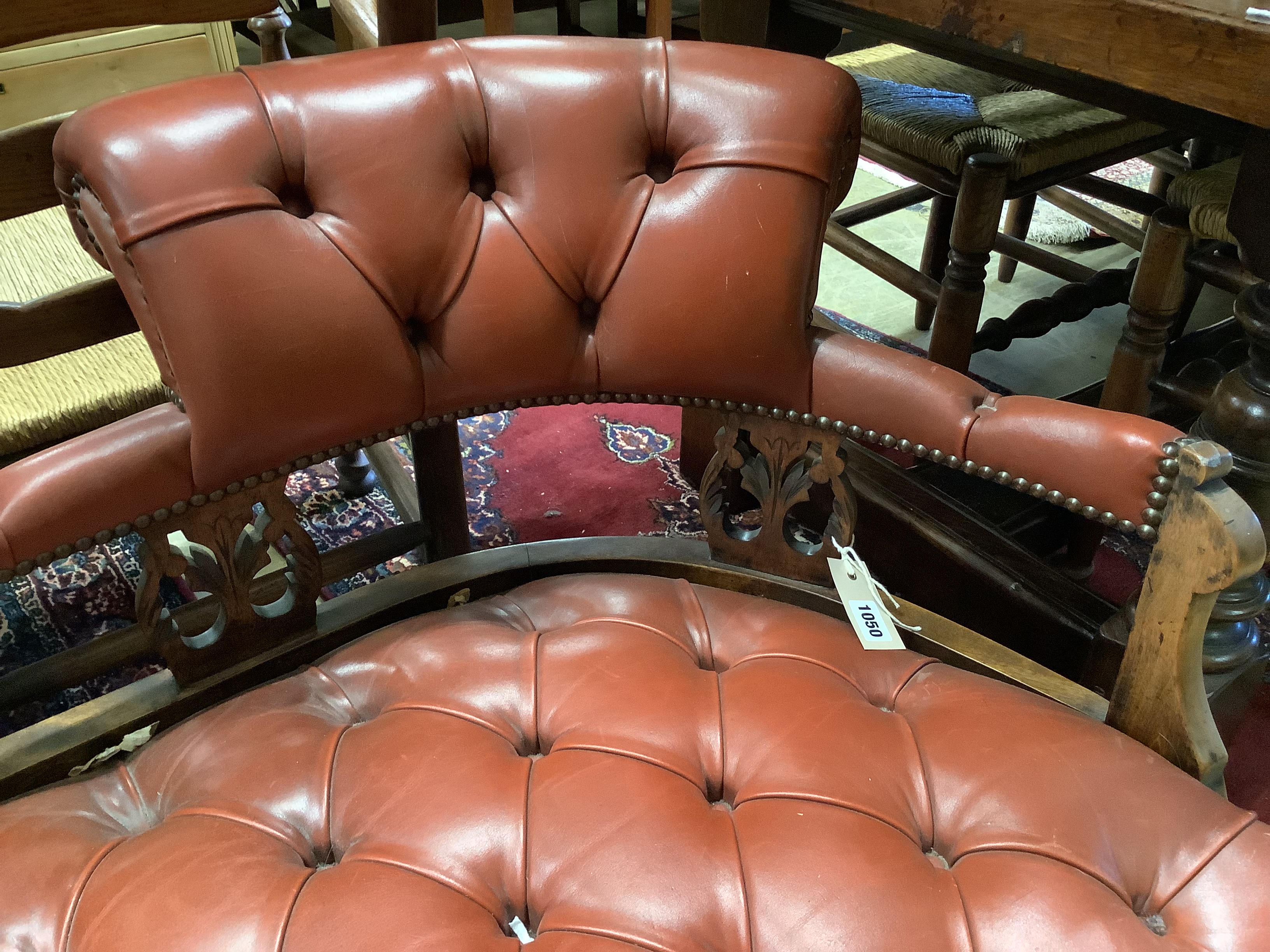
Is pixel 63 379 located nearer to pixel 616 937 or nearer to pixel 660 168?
pixel 660 168

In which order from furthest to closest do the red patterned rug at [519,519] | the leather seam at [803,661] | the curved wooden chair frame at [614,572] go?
the red patterned rug at [519,519] < the leather seam at [803,661] < the curved wooden chair frame at [614,572]

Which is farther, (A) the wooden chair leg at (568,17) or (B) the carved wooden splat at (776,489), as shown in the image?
(A) the wooden chair leg at (568,17)

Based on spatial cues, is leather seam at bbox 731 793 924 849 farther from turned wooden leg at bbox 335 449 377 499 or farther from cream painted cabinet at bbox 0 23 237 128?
cream painted cabinet at bbox 0 23 237 128

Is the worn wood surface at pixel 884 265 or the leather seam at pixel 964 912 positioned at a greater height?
the leather seam at pixel 964 912

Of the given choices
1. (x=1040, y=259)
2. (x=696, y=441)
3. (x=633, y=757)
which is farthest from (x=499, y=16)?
(x=1040, y=259)

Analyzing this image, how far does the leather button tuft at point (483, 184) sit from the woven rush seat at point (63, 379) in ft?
1.56

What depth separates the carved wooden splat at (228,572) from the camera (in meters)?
0.76

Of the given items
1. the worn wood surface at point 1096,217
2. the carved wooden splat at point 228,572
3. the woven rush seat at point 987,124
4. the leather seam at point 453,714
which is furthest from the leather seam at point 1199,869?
the worn wood surface at point 1096,217

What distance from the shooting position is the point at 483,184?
0.83 meters

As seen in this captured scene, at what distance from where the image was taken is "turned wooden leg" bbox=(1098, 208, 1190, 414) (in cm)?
133

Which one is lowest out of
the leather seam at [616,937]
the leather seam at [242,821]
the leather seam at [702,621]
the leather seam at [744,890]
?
the leather seam at [702,621]

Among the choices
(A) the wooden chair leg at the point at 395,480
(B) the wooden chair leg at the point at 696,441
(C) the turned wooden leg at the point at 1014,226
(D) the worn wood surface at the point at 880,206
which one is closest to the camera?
(A) the wooden chair leg at the point at 395,480

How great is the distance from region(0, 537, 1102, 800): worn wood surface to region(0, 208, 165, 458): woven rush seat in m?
0.39

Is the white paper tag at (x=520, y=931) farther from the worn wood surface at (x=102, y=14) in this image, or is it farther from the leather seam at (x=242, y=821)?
the worn wood surface at (x=102, y=14)
